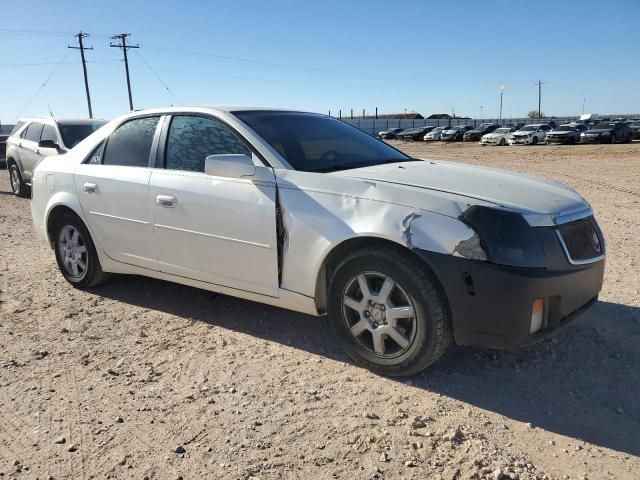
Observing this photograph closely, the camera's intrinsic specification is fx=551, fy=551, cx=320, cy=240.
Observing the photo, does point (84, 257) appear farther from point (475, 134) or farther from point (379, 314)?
point (475, 134)

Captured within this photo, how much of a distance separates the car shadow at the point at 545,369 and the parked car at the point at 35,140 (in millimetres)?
7215

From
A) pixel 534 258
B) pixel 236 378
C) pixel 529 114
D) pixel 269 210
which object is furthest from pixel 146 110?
pixel 529 114

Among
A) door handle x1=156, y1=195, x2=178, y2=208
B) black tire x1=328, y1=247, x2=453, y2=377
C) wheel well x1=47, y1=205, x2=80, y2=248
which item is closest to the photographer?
black tire x1=328, y1=247, x2=453, y2=377

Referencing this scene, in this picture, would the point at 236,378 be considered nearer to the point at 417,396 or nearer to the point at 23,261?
the point at 417,396

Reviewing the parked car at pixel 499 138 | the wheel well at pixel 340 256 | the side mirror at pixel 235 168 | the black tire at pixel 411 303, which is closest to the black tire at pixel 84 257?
the side mirror at pixel 235 168

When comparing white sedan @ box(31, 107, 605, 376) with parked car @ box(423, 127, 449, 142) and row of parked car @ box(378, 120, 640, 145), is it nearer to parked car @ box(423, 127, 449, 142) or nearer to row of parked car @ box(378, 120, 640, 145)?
row of parked car @ box(378, 120, 640, 145)

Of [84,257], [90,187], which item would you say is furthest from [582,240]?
[84,257]

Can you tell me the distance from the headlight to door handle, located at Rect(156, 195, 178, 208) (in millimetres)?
2153

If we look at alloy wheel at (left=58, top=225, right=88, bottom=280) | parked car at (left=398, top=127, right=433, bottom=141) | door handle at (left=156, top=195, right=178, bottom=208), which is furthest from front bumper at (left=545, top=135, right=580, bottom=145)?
door handle at (left=156, top=195, right=178, bottom=208)

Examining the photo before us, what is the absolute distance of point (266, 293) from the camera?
147 inches

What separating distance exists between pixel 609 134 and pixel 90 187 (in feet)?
121

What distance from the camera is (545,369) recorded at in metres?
3.43

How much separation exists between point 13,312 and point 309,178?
293 centimetres

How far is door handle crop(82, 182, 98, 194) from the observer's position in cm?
465
